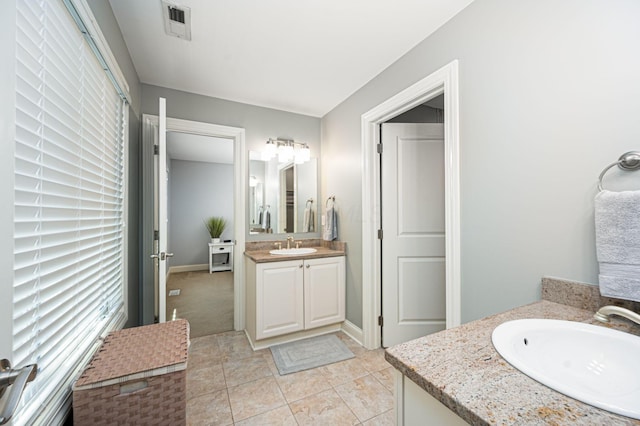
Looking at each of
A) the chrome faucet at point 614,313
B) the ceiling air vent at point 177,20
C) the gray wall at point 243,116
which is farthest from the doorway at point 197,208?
the chrome faucet at point 614,313

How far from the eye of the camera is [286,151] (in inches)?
117

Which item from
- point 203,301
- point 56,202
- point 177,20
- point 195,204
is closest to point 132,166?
point 177,20

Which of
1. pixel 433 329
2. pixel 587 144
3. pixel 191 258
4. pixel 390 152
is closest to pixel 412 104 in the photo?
pixel 390 152

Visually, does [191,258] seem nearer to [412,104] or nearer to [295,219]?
[295,219]

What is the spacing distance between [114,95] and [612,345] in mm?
2568

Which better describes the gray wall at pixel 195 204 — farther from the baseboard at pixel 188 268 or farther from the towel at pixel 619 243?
the towel at pixel 619 243

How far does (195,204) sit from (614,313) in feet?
20.9

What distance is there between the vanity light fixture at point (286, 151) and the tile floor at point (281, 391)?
1964 mm

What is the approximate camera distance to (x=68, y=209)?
1.05 meters

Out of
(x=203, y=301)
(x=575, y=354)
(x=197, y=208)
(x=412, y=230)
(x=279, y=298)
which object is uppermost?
(x=197, y=208)

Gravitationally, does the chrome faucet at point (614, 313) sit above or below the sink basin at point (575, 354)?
above

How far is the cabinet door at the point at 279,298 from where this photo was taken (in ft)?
7.81

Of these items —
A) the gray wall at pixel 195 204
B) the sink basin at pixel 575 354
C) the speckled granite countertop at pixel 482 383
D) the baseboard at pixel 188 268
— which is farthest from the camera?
the gray wall at pixel 195 204

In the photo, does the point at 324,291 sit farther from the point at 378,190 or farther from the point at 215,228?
the point at 215,228
